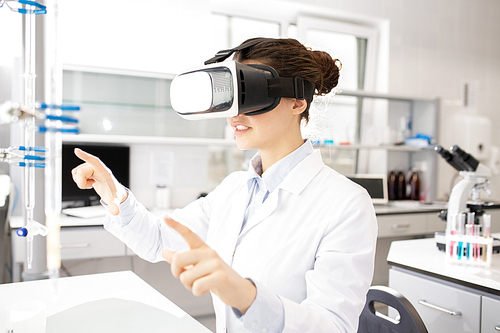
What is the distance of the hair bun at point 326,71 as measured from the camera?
4.01 feet

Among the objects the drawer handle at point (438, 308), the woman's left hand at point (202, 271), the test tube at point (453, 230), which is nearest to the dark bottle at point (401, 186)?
the test tube at point (453, 230)

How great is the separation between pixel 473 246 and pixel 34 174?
1.62 m

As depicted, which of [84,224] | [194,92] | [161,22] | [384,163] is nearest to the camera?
[194,92]

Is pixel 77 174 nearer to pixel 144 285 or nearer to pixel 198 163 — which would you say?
pixel 144 285

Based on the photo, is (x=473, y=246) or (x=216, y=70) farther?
(x=473, y=246)

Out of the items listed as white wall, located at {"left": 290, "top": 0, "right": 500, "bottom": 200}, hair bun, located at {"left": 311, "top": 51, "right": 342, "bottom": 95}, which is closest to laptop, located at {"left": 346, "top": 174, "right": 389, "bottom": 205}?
white wall, located at {"left": 290, "top": 0, "right": 500, "bottom": 200}

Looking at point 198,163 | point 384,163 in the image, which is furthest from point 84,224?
point 384,163

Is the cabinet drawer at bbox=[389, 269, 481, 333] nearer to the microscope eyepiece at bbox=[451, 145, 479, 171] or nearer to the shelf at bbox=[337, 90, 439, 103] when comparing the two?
the microscope eyepiece at bbox=[451, 145, 479, 171]

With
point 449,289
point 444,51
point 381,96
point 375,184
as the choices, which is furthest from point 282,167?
point 444,51

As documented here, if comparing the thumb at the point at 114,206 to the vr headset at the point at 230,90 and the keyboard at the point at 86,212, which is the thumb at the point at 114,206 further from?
the keyboard at the point at 86,212

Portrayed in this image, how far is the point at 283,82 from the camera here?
1.04 m

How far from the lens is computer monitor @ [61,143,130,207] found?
2.67 metres

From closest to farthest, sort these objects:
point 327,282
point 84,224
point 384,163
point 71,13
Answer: point 327,282 < point 84,224 < point 71,13 < point 384,163

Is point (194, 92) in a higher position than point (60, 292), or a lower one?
higher
